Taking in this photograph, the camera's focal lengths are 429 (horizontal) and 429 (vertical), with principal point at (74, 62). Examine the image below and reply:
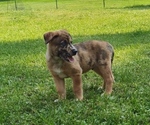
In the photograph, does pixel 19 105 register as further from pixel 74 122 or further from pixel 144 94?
pixel 144 94

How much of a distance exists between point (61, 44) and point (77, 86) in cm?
80

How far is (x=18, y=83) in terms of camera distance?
9.20m

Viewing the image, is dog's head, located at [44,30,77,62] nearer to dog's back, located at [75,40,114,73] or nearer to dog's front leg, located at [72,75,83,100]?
dog's front leg, located at [72,75,83,100]

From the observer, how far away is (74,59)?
24.1ft

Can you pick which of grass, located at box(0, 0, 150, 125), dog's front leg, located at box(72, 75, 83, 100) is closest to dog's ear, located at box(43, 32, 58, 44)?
dog's front leg, located at box(72, 75, 83, 100)

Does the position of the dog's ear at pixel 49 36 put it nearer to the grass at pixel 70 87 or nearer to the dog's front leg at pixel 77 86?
the dog's front leg at pixel 77 86

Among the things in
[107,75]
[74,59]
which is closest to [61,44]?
[74,59]

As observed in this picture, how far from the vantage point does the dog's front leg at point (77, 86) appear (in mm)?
7273

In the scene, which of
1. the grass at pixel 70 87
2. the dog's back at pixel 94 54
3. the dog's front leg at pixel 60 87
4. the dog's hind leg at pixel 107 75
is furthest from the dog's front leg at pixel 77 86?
the dog's hind leg at pixel 107 75

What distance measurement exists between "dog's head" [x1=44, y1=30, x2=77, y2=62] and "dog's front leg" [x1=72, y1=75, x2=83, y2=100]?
1.07 feet

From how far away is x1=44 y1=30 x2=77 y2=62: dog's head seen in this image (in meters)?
7.01

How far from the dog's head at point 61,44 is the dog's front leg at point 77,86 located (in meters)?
0.33

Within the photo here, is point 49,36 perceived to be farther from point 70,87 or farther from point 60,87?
point 70,87

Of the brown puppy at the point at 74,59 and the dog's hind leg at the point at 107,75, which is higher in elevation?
the brown puppy at the point at 74,59
